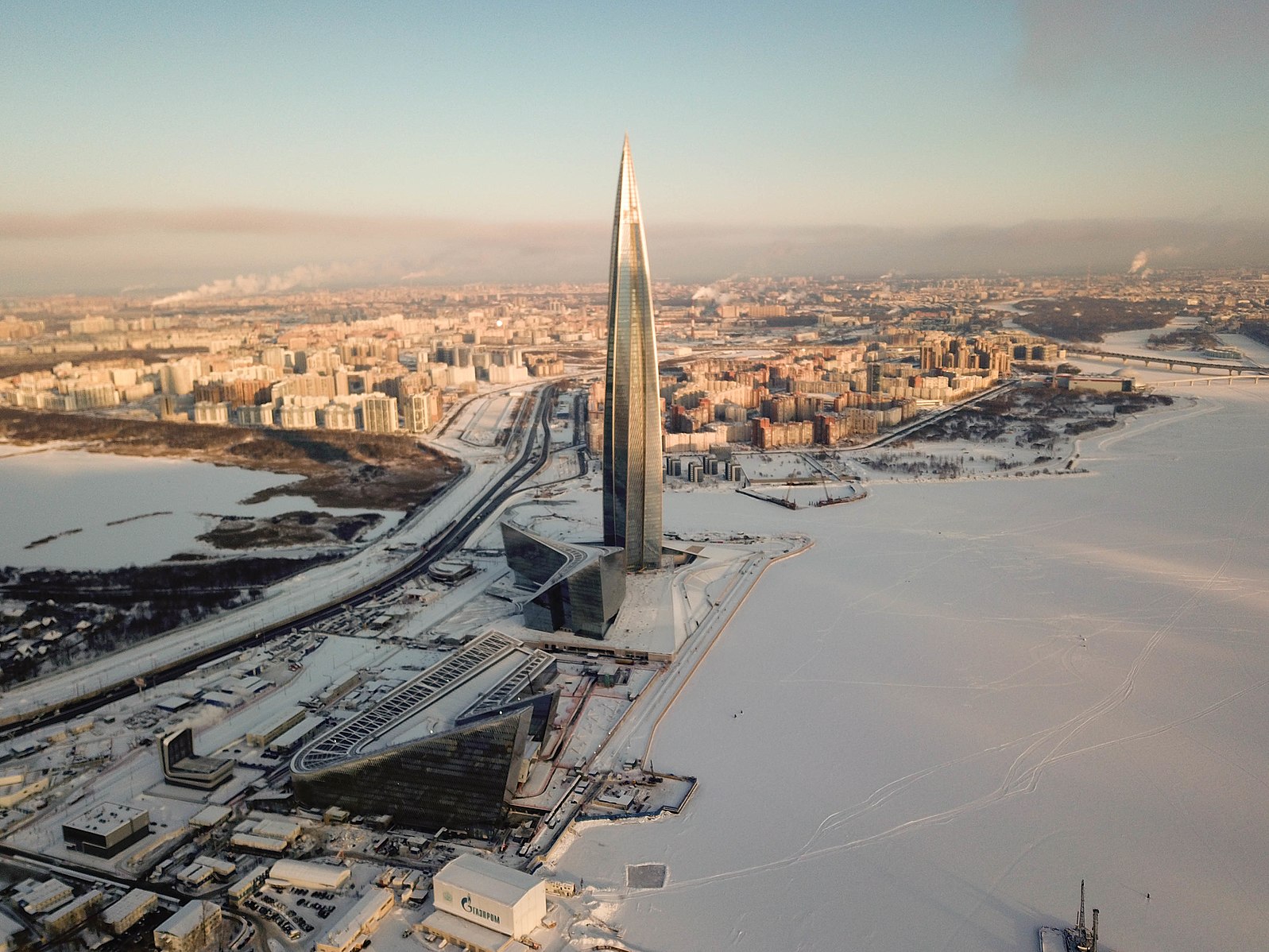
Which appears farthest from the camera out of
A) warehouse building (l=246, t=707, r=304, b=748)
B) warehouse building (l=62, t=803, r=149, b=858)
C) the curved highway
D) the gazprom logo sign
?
the curved highway

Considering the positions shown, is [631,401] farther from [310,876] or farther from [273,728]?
[310,876]

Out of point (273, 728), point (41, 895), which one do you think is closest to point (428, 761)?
point (273, 728)

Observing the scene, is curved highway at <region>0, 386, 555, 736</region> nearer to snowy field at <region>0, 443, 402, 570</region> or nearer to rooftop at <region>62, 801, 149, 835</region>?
snowy field at <region>0, 443, 402, 570</region>

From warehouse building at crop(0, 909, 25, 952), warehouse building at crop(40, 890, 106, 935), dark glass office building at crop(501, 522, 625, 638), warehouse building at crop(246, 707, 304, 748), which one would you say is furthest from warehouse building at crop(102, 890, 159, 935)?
dark glass office building at crop(501, 522, 625, 638)

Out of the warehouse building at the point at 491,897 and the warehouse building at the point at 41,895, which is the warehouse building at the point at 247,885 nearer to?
the warehouse building at the point at 41,895

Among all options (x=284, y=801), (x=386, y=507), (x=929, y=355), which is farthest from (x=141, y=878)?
(x=929, y=355)

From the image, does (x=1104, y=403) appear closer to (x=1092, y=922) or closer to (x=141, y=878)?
(x=1092, y=922)

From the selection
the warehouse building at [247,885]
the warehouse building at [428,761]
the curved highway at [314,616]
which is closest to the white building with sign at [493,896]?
the warehouse building at [428,761]

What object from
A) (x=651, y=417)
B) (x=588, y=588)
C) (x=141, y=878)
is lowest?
(x=141, y=878)
